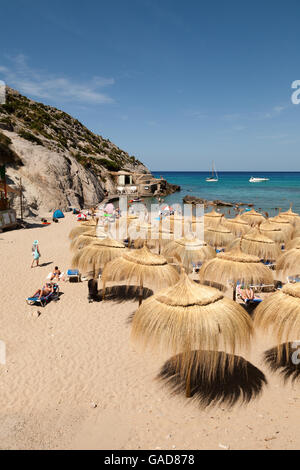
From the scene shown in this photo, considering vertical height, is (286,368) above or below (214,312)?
below

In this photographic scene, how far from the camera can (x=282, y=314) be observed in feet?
20.2

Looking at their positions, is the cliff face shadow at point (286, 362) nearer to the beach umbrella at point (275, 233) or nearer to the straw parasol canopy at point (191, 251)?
the straw parasol canopy at point (191, 251)

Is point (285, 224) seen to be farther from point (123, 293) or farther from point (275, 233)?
point (123, 293)

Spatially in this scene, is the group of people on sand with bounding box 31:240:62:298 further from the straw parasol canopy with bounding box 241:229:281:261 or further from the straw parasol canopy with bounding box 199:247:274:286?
the straw parasol canopy with bounding box 241:229:281:261

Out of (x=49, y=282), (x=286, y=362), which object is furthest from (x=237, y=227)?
(x=49, y=282)

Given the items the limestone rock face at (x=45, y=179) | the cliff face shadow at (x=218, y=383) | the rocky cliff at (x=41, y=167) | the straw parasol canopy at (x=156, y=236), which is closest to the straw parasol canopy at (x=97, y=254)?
the cliff face shadow at (x=218, y=383)

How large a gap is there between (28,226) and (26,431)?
67.0 ft

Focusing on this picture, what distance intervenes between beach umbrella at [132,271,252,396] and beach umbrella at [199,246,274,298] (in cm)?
328

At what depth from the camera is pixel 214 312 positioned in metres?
5.47

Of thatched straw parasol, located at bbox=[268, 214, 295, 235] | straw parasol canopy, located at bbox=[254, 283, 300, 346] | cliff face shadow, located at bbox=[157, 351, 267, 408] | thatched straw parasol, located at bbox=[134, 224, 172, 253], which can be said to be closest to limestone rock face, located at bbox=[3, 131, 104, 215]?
thatched straw parasol, located at bbox=[134, 224, 172, 253]

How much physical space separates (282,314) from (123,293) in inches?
268
